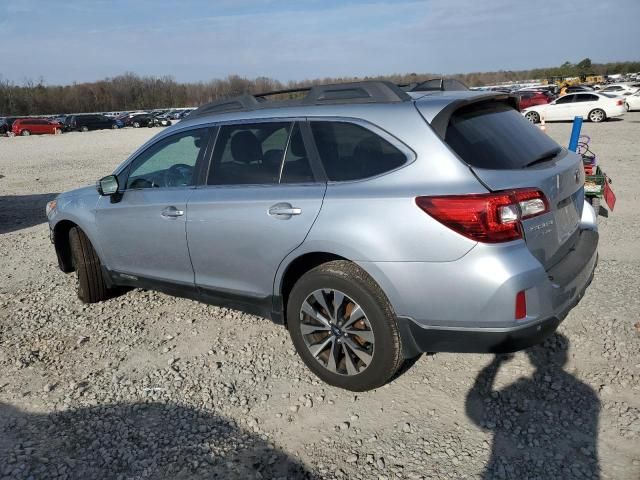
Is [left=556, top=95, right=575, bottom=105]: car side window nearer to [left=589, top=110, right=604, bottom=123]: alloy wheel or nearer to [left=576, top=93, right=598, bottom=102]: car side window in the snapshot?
[left=576, top=93, right=598, bottom=102]: car side window

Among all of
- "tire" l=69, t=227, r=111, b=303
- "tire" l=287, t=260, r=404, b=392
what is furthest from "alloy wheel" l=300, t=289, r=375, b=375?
"tire" l=69, t=227, r=111, b=303

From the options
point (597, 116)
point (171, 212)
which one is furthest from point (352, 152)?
point (597, 116)

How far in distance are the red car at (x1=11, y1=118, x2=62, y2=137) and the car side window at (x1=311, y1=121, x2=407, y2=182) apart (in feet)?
145

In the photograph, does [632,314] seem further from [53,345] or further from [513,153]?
[53,345]

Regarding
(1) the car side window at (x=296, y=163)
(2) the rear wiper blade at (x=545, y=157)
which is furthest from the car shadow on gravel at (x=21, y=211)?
(2) the rear wiper blade at (x=545, y=157)

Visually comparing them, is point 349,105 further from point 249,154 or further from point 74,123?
point 74,123

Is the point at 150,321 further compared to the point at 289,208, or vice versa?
the point at 150,321

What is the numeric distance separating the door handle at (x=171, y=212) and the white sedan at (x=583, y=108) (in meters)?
22.3

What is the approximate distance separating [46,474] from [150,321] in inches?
75.7

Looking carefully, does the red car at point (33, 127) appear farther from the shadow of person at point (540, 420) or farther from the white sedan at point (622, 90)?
the shadow of person at point (540, 420)

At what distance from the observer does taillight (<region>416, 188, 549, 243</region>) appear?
2664 mm

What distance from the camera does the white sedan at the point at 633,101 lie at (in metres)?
28.2

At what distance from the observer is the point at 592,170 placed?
6062mm

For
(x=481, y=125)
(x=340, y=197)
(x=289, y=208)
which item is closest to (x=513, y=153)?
(x=481, y=125)
